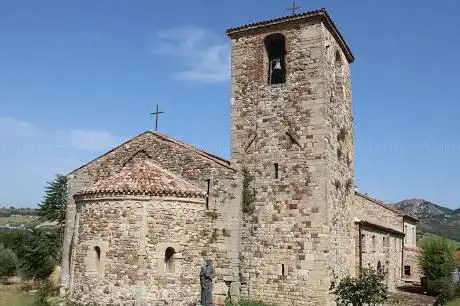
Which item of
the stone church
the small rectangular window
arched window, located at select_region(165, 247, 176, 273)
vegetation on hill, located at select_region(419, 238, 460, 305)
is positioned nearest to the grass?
the stone church

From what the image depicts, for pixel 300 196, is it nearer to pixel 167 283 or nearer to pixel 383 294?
pixel 383 294

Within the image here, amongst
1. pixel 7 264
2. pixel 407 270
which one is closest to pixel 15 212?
pixel 7 264

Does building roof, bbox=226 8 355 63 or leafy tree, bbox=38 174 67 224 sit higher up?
building roof, bbox=226 8 355 63

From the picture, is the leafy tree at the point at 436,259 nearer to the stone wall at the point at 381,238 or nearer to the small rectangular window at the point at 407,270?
the stone wall at the point at 381,238

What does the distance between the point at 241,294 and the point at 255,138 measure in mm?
5620

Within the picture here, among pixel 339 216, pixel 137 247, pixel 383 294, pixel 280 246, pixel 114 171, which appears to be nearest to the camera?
pixel 383 294

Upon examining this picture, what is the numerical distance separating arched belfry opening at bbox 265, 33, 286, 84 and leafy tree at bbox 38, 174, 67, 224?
63.8 feet

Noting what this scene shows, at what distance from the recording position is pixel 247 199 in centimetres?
1656

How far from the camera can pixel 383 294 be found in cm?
1334

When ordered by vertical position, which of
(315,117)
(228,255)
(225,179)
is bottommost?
(228,255)

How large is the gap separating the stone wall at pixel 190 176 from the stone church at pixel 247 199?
0.04 meters

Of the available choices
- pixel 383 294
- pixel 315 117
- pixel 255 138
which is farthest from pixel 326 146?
pixel 383 294

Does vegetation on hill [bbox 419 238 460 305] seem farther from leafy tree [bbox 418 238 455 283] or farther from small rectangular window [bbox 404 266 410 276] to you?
small rectangular window [bbox 404 266 410 276]

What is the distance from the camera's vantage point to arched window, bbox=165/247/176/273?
15.0m
